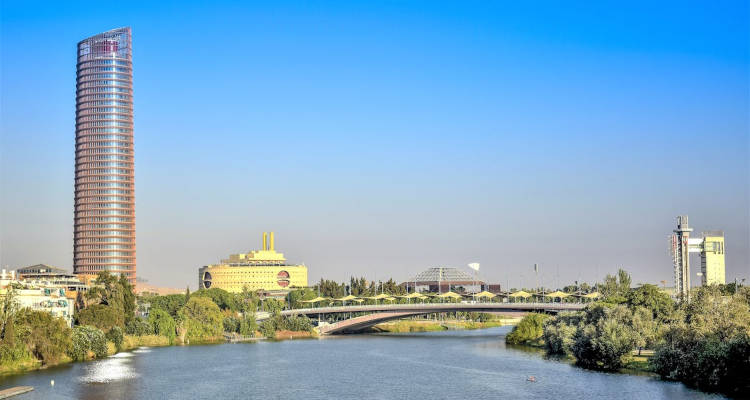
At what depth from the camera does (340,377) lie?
9588cm

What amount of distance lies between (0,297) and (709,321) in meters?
78.5

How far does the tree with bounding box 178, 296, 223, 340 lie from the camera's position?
6127 inches

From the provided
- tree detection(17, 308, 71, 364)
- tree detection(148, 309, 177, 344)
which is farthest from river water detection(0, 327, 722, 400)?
tree detection(148, 309, 177, 344)

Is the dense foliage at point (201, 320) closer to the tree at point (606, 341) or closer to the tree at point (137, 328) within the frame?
the tree at point (137, 328)

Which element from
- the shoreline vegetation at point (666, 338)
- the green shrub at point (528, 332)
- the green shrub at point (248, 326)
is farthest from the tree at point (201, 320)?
the shoreline vegetation at point (666, 338)

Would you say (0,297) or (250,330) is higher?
(0,297)

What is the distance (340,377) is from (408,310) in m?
79.6

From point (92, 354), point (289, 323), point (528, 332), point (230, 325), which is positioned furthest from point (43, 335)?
point (289, 323)

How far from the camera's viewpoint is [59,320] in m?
106

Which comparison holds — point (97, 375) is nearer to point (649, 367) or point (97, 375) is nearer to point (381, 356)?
point (381, 356)

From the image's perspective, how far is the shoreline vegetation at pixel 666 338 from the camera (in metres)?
76.2

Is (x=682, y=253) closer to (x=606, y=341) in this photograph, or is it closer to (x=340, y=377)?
(x=606, y=341)

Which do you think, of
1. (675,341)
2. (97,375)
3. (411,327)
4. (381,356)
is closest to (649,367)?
(675,341)

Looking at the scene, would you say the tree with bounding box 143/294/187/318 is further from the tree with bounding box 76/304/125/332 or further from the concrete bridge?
the tree with bounding box 76/304/125/332
